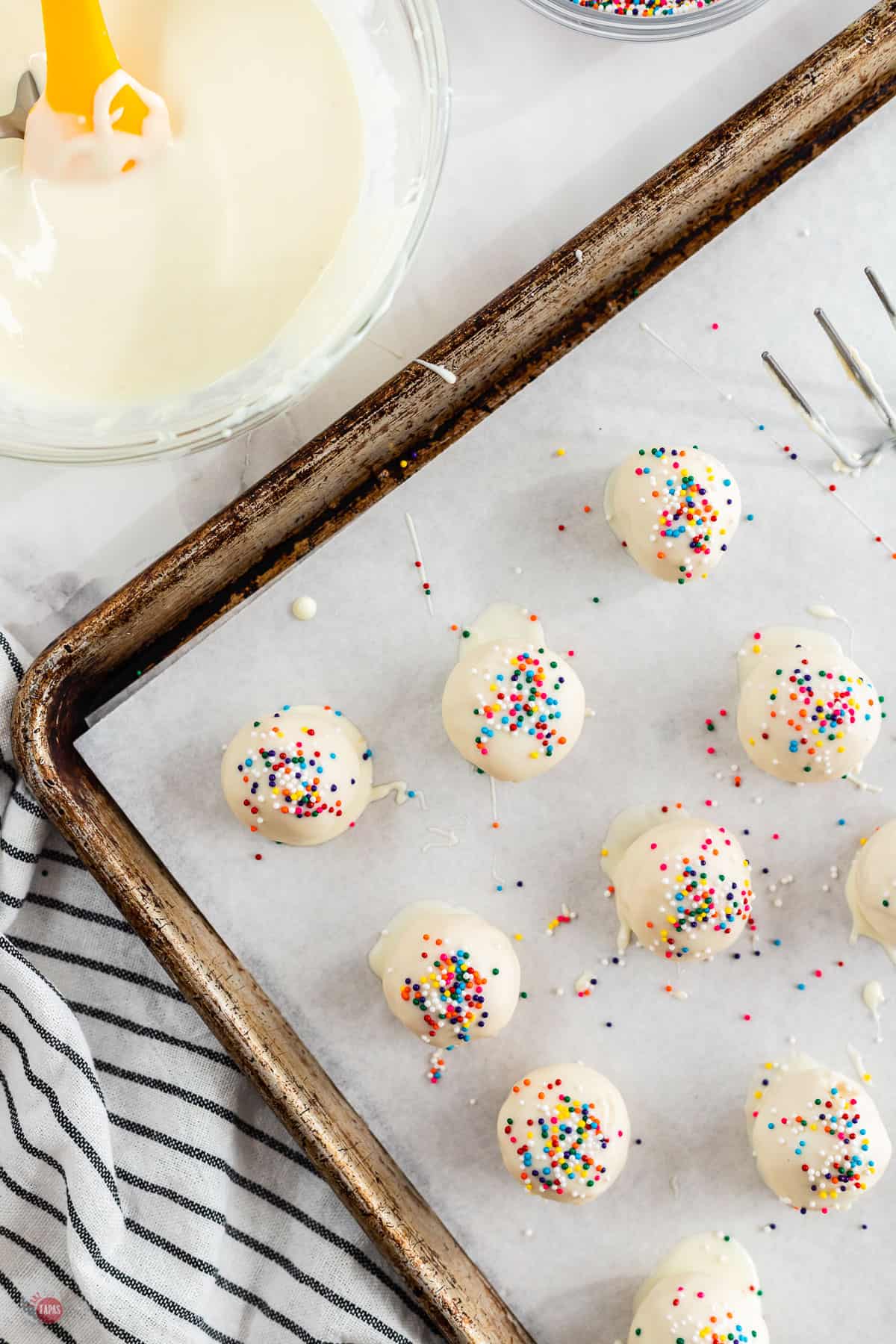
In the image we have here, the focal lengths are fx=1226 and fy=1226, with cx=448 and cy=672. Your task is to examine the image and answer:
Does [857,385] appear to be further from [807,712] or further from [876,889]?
[876,889]

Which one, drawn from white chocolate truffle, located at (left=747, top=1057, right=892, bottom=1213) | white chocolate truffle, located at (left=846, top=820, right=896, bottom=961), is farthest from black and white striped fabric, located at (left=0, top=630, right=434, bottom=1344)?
white chocolate truffle, located at (left=846, top=820, right=896, bottom=961)

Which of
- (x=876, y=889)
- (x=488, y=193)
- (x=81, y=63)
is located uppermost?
(x=81, y=63)

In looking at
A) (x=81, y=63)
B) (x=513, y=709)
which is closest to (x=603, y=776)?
(x=513, y=709)

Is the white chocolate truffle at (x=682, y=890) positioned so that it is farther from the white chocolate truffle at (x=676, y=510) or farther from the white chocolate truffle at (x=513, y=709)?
the white chocolate truffle at (x=676, y=510)

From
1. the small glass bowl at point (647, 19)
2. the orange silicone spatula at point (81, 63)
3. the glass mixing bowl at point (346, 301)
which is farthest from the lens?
the small glass bowl at point (647, 19)

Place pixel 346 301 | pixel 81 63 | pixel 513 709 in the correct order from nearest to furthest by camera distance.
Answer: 1. pixel 81 63
2. pixel 346 301
3. pixel 513 709

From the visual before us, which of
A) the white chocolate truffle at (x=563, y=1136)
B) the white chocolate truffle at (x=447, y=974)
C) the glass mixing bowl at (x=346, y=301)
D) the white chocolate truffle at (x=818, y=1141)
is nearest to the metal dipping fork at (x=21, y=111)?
the glass mixing bowl at (x=346, y=301)
